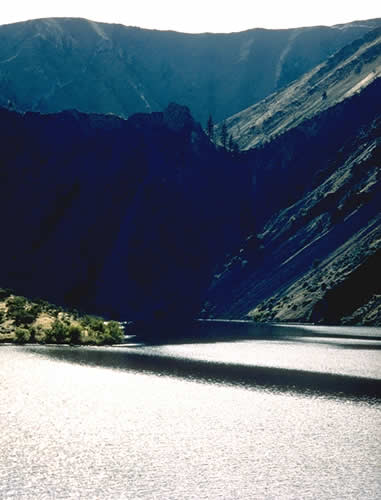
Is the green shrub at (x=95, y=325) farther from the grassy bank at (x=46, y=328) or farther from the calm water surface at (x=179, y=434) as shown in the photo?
the calm water surface at (x=179, y=434)

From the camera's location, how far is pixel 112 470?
61531 mm

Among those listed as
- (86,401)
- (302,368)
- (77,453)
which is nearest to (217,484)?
(77,453)

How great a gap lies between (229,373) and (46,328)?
2687 inches

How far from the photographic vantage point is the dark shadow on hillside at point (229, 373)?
4124 inches

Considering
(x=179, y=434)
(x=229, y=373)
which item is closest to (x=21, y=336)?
(x=229, y=373)

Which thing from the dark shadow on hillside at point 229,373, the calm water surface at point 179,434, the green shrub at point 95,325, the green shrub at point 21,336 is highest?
the green shrub at point 95,325

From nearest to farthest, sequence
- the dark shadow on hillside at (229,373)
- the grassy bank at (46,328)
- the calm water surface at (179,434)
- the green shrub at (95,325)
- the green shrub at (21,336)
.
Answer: the calm water surface at (179,434)
the dark shadow on hillside at (229,373)
the green shrub at (21,336)
the grassy bank at (46,328)
the green shrub at (95,325)

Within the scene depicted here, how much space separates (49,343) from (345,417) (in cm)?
9940

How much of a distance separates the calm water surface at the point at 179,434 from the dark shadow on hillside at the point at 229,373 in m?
0.74

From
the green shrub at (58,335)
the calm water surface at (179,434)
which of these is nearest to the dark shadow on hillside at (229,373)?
the calm water surface at (179,434)

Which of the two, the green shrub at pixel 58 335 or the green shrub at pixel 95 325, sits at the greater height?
the green shrub at pixel 95 325

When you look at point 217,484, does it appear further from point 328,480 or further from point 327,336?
point 327,336

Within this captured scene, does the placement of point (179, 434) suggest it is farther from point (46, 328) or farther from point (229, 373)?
point (46, 328)

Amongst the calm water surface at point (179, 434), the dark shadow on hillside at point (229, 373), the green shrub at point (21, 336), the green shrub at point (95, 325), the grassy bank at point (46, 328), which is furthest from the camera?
the green shrub at point (95, 325)
